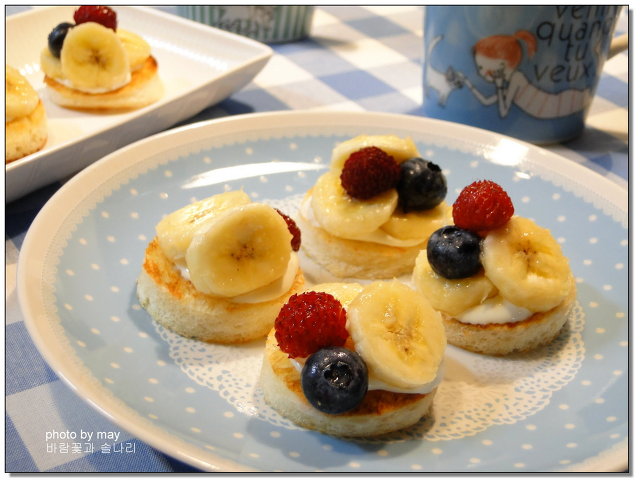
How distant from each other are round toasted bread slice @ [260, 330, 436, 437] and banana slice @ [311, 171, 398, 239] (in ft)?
1.72

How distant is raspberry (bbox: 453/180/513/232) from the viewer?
66.3 inches

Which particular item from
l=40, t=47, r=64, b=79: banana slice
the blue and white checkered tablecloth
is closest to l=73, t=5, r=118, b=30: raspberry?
l=40, t=47, r=64, b=79: banana slice

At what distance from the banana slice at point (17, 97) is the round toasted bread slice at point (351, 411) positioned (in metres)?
1.33

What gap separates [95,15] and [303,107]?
2.84 feet

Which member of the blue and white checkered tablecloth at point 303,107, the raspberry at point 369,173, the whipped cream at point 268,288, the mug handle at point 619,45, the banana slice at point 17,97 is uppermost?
the mug handle at point 619,45

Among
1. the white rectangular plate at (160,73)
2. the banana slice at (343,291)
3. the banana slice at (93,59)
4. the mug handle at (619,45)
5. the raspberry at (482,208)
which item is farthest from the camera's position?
the banana slice at (93,59)

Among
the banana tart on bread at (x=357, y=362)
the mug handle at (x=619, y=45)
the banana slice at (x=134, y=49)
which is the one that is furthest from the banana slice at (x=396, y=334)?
the banana slice at (x=134, y=49)

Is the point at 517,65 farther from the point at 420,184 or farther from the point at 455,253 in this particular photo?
the point at 455,253

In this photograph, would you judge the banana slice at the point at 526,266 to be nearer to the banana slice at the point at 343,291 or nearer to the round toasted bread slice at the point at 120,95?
the banana slice at the point at 343,291

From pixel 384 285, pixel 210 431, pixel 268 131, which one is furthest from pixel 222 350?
pixel 268 131

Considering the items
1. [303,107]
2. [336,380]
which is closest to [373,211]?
[336,380]

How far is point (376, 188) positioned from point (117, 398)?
0.87 m

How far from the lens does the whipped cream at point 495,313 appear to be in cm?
170

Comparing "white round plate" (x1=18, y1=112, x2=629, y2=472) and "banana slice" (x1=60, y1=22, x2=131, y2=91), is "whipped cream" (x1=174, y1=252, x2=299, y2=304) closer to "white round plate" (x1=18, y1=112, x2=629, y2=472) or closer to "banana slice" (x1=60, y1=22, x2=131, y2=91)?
"white round plate" (x1=18, y1=112, x2=629, y2=472)
